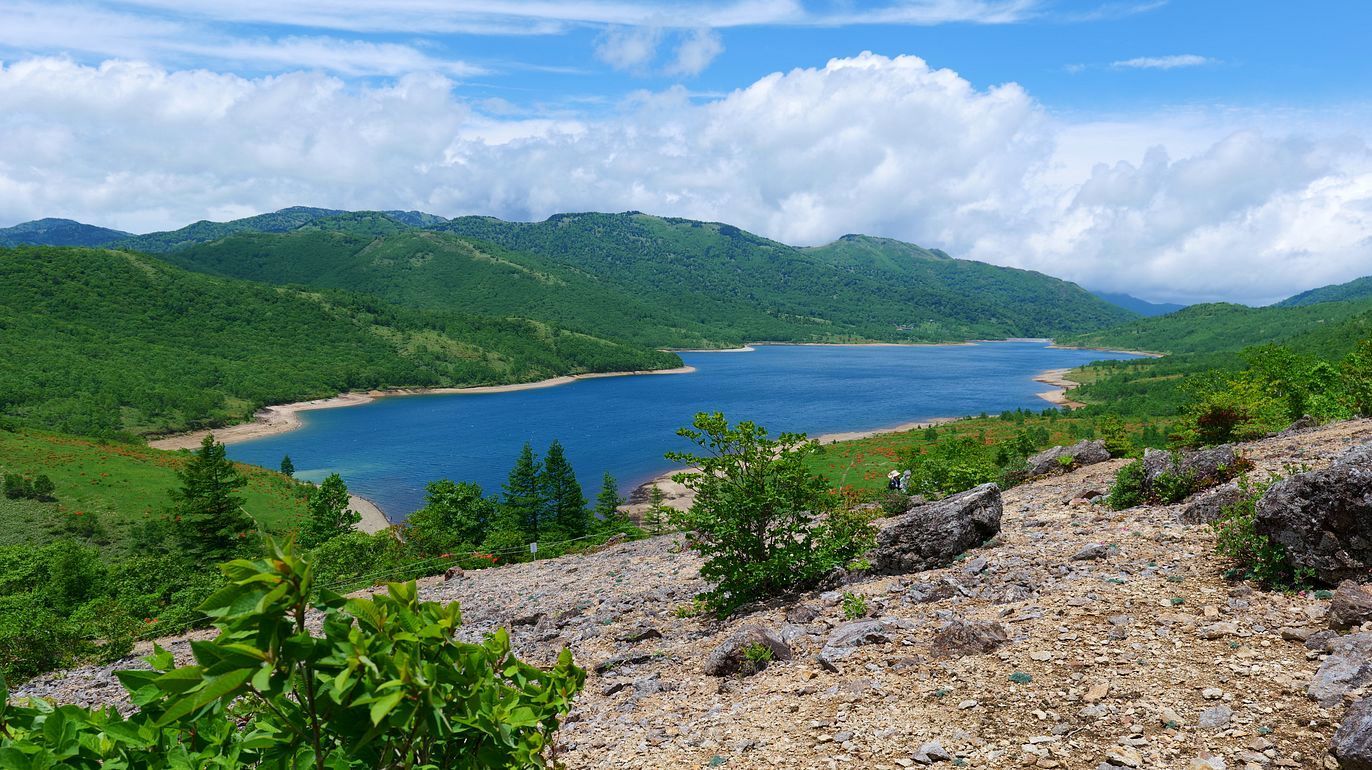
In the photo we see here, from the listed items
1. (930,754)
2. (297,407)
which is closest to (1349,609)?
(930,754)

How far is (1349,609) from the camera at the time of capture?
580 centimetres

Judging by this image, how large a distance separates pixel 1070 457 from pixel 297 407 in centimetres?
14036

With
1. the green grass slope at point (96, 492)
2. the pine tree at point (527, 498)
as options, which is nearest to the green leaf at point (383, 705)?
the pine tree at point (527, 498)

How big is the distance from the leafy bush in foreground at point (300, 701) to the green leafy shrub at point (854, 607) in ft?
24.4

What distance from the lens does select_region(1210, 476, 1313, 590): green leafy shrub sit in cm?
704

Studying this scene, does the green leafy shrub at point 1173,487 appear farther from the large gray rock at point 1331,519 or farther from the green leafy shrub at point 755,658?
the green leafy shrub at point 755,658

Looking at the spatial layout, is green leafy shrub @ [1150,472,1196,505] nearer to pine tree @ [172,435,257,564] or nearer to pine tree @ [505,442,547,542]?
pine tree @ [172,435,257,564]

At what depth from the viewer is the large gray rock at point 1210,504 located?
9.51m

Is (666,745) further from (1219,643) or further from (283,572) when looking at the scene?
(283,572)

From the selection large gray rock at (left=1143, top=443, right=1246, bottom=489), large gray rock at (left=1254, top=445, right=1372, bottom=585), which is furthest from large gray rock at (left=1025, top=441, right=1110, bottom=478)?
large gray rock at (left=1254, top=445, right=1372, bottom=585)

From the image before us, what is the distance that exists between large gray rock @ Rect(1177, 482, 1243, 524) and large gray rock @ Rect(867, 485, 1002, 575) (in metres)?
2.67

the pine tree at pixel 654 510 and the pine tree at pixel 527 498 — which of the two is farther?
the pine tree at pixel 527 498

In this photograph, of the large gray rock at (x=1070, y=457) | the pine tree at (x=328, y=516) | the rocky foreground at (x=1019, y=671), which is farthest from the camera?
the pine tree at (x=328, y=516)

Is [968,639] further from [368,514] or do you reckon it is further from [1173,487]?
[368,514]
